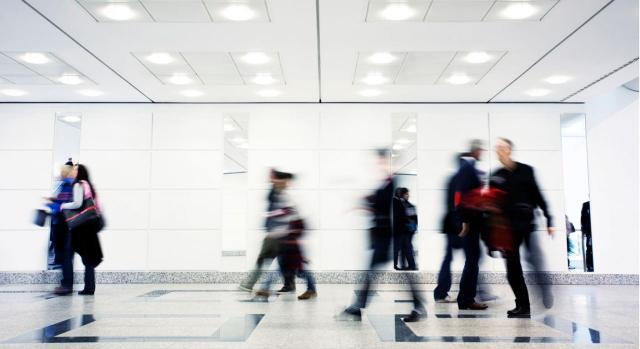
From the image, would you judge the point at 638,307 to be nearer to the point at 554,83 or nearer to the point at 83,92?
the point at 554,83

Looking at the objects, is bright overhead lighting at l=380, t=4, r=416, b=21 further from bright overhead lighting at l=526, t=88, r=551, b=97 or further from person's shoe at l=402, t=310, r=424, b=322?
bright overhead lighting at l=526, t=88, r=551, b=97

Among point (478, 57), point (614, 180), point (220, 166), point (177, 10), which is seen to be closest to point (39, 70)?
point (220, 166)

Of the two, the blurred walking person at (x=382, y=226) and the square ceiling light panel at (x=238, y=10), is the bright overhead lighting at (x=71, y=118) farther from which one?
the blurred walking person at (x=382, y=226)

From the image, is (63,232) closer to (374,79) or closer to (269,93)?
(269,93)

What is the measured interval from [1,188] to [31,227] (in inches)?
36.7

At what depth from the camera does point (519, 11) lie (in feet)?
16.6

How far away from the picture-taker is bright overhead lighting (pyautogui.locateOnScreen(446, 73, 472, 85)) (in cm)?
724

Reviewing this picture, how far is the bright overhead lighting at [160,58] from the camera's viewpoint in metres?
6.41

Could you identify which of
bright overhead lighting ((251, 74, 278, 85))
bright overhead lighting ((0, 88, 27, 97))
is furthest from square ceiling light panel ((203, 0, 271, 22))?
bright overhead lighting ((0, 88, 27, 97))

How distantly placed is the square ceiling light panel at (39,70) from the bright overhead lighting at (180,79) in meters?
1.29

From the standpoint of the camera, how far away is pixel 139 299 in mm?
6059

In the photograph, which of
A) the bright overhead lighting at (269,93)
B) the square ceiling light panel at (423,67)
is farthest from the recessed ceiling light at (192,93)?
the square ceiling light panel at (423,67)

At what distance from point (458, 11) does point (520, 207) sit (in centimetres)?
216

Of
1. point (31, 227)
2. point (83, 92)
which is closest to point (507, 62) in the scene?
point (83, 92)
